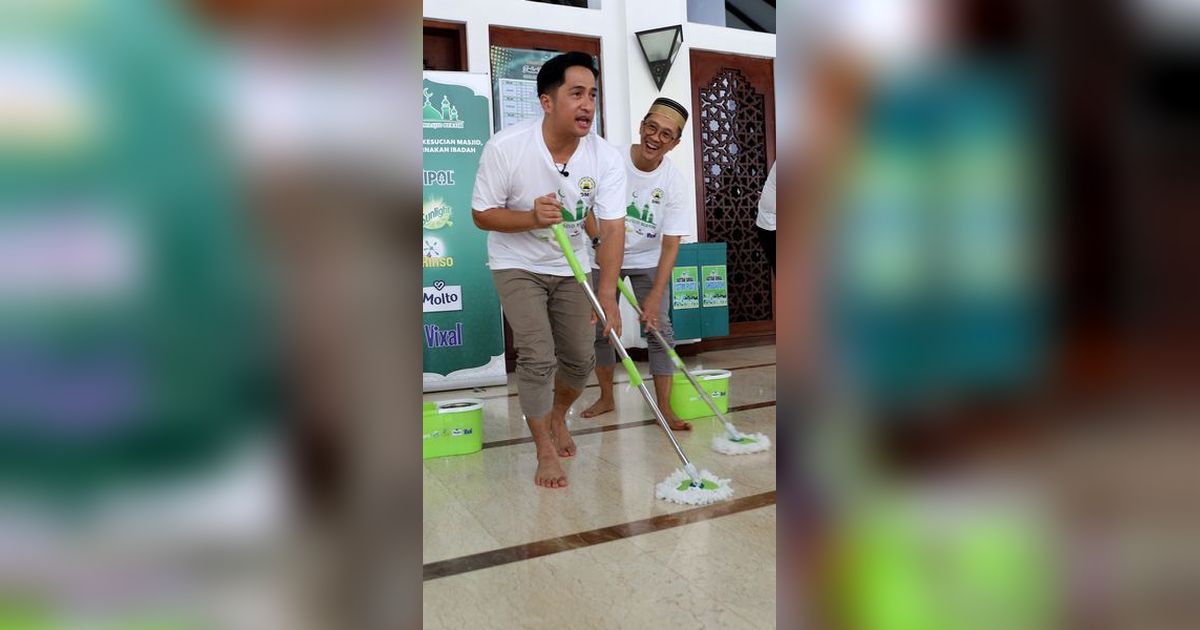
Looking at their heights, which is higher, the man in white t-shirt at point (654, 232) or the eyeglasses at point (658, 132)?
the eyeglasses at point (658, 132)

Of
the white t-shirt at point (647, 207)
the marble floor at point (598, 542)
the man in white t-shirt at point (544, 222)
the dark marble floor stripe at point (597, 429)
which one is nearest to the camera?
the marble floor at point (598, 542)

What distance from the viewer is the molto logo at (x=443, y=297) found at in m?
3.97

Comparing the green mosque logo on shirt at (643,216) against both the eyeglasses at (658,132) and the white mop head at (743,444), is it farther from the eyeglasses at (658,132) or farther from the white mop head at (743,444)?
the white mop head at (743,444)

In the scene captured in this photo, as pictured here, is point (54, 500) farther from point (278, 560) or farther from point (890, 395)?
point (890, 395)

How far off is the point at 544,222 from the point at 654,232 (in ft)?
3.73

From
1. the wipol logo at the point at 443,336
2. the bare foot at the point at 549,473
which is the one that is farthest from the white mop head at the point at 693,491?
the wipol logo at the point at 443,336

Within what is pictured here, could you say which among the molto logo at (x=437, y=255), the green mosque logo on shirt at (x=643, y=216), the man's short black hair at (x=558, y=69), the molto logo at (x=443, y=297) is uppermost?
the man's short black hair at (x=558, y=69)

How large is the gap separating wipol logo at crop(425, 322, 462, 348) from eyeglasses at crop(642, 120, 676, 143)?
1494 millimetres

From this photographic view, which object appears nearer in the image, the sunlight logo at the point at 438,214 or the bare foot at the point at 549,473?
the bare foot at the point at 549,473

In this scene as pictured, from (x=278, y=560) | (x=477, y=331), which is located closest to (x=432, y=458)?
(x=477, y=331)

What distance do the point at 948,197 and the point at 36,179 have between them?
1.09ft

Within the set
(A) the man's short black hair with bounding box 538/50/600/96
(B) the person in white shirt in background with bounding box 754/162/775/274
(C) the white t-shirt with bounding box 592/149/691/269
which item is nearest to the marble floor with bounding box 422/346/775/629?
(C) the white t-shirt with bounding box 592/149/691/269

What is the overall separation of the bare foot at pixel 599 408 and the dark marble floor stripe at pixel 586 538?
1.32 meters

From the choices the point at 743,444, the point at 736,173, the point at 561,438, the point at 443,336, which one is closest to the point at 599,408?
the point at 561,438
